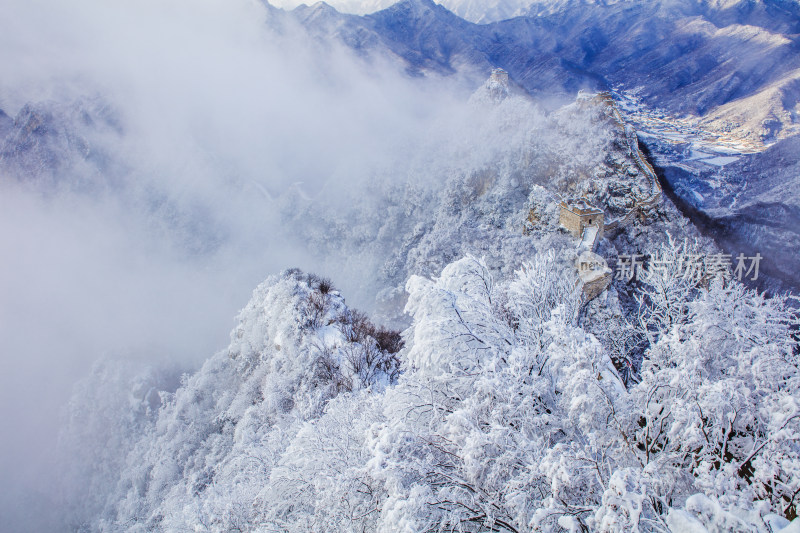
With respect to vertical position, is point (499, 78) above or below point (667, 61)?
below

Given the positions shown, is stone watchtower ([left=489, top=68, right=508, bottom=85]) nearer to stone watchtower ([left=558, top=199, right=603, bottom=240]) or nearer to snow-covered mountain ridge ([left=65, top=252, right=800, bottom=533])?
stone watchtower ([left=558, top=199, right=603, bottom=240])

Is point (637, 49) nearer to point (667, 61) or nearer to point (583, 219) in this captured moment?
point (667, 61)

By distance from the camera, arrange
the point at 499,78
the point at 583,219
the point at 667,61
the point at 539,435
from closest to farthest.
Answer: the point at 539,435
the point at 583,219
the point at 499,78
the point at 667,61

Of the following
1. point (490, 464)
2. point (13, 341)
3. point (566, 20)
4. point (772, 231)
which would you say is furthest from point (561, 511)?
point (566, 20)

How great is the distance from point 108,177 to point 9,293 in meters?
20.3

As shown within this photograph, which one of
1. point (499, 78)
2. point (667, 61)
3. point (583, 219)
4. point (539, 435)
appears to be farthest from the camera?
point (667, 61)

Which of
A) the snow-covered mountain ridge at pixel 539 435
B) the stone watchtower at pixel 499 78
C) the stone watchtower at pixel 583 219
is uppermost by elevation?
the stone watchtower at pixel 499 78

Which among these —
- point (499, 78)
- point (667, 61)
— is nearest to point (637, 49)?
point (667, 61)

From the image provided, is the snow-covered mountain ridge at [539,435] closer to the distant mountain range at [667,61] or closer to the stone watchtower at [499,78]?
the stone watchtower at [499,78]

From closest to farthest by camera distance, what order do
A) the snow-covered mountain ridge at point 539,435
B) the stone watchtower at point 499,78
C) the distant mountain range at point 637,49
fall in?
the snow-covered mountain ridge at point 539,435
the stone watchtower at point 499,78
the distant mountain range at point 637,49

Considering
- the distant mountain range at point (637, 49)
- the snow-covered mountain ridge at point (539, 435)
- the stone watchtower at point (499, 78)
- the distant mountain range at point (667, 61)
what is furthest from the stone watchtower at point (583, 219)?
the distant mountain range at point (637, 49)

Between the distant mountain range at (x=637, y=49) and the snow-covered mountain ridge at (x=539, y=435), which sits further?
the distant mountain range at (x=637, y=49)

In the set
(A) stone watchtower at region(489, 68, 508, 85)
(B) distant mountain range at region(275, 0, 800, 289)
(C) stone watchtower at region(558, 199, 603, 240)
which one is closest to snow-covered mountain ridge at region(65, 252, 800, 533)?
(C) stone watchtower at region(558, 199, 603, 240)

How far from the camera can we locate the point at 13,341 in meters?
42.9
